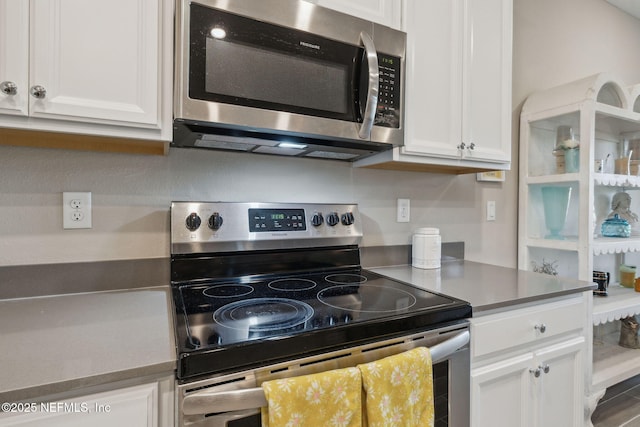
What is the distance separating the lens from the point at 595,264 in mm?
2363

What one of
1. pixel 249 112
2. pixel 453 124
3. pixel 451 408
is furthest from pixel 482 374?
pixel 249 112

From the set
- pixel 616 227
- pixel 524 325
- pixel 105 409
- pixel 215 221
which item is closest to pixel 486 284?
pixel 524 325

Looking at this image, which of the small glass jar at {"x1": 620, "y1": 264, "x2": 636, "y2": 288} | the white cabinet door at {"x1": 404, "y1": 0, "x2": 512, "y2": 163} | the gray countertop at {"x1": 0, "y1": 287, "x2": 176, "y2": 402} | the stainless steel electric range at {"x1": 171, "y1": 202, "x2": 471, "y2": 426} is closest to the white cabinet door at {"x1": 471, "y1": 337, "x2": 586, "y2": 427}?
the stainless steel electric range at {"x1": 171, "y1": 202, "x2": 471, "y2": 426}

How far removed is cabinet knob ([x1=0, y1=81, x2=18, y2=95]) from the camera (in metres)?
0.80

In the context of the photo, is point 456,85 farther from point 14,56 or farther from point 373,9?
point 14,56

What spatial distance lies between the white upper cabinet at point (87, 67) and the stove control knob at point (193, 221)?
0.33 metres

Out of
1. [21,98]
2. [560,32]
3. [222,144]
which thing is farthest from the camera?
[560,32]

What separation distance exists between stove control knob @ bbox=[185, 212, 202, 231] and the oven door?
2.14 ft

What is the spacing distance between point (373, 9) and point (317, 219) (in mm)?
848

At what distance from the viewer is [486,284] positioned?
1339mm

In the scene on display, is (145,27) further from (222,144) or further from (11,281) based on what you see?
(11,281)

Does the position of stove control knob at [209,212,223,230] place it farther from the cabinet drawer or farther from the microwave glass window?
the cabinet drawer

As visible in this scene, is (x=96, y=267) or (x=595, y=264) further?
(x=595, y=264)

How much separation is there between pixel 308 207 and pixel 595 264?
2.21 meters
